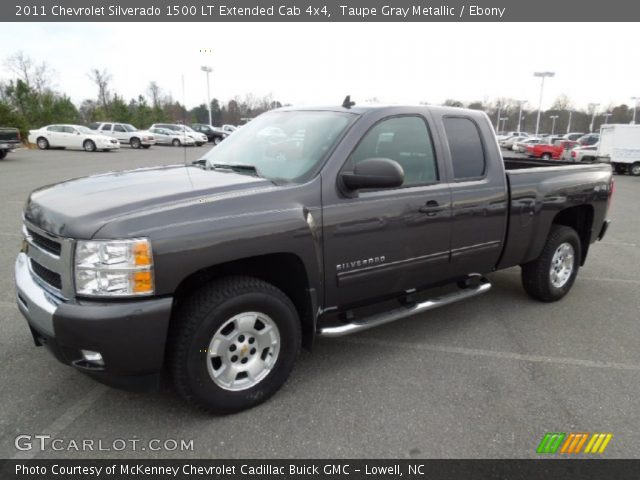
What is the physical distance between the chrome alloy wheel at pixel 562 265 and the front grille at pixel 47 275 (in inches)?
171

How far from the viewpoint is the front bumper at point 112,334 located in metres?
2.36

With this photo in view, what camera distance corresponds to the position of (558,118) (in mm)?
91562

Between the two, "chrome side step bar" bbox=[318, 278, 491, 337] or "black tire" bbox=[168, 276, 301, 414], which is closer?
"black tire" bbox=[168, 276, 301, 414]

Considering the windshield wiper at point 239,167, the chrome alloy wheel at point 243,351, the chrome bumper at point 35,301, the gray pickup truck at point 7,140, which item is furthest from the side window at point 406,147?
the gray pickup truck at point 7,140

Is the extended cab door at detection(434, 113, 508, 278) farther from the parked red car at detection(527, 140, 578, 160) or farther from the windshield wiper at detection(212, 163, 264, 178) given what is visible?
the parked red car at detection(527, 140, 578, 160)

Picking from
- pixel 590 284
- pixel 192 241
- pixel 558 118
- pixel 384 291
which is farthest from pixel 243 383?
pixel 558 118

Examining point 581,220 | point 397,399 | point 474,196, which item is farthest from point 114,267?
point 581,220

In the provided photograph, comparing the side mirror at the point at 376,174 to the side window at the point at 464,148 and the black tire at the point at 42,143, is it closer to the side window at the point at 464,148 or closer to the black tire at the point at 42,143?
the side window at the point at 464,148

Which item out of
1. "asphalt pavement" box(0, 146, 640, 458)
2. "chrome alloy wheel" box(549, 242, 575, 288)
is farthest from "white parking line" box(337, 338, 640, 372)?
"chrome alloy wheel" box(549, 242, 575, 288)

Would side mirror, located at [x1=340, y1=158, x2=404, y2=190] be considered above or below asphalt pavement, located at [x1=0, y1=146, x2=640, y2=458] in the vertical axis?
above

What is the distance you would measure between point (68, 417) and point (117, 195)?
135 centimetres

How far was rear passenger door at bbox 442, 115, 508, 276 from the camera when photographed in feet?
12.6

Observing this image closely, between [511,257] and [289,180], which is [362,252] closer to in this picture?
[289,180]

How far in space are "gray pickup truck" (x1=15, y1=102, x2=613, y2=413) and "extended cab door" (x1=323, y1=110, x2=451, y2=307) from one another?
11 mm
